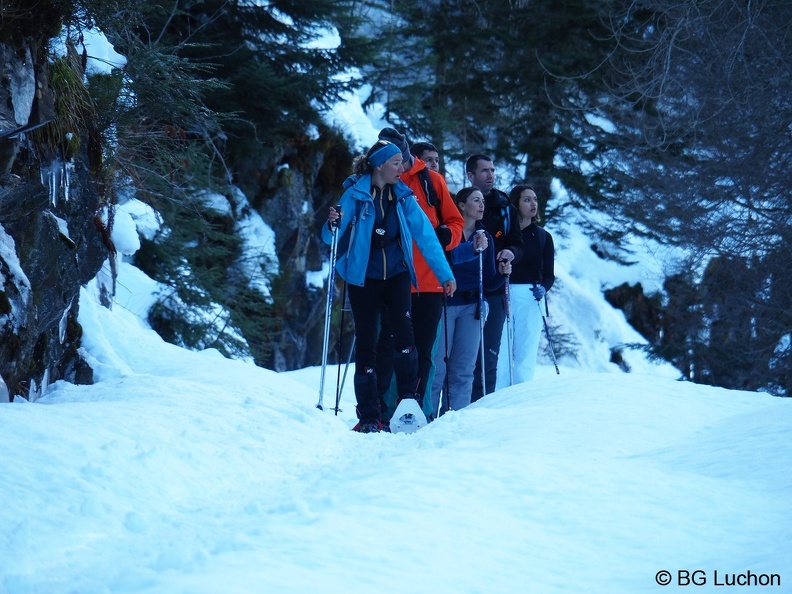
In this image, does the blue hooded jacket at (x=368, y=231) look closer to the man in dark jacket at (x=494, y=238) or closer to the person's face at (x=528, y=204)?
the man in dark jacket at (x=494, y=238)

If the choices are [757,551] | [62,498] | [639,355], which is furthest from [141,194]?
[639,355]

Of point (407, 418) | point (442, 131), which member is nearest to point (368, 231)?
point (407, 418)

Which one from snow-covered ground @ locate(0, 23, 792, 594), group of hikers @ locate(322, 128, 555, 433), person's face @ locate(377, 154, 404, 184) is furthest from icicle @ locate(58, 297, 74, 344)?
person's face @ locate(377, 154, 404, 184)

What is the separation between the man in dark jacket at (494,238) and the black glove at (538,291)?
38 centimetres

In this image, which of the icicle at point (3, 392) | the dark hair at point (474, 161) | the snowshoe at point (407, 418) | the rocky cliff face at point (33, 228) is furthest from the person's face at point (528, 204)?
the icicle at point (3, 392)

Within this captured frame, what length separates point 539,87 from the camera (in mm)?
20672

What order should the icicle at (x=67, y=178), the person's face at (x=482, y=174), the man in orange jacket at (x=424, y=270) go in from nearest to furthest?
the icicle at (x=67, y=178)
the man in orange jacket at (x=424, y=270)
the person's face at (x=482, y=174)

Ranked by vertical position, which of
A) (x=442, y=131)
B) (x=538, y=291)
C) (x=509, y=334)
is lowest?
(x=509, y=334)

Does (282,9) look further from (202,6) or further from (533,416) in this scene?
(533,416)

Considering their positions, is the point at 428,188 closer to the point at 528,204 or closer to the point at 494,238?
the point at 494,238

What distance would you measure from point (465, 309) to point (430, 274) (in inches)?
36.0

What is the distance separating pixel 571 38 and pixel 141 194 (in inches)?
567

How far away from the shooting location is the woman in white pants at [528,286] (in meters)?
8.50

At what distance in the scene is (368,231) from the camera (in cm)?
655
